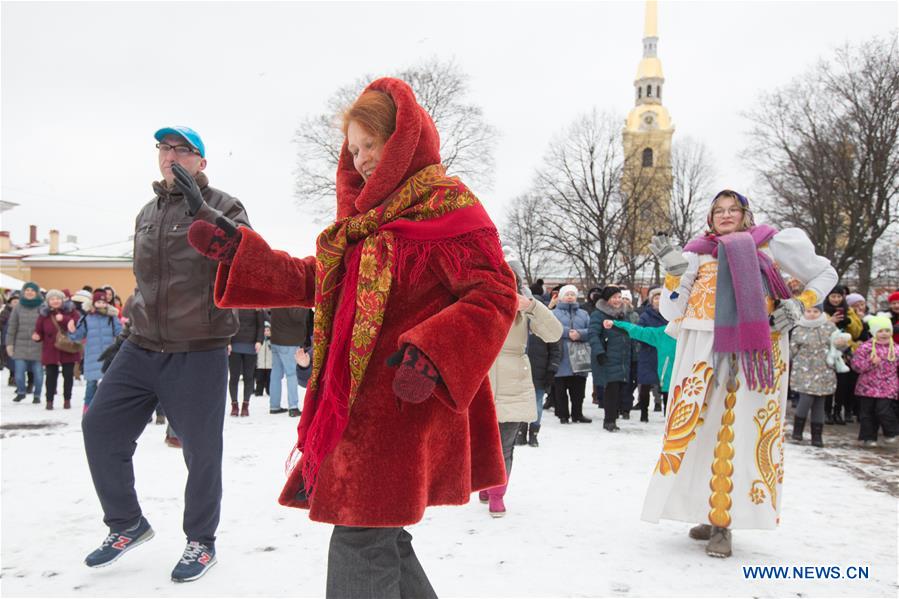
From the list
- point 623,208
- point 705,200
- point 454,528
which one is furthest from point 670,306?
point 705,200

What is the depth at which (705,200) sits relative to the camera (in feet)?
132

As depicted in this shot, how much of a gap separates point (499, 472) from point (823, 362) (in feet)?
23.9

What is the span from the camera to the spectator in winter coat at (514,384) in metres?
4.81

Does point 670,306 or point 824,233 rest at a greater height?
point 824,233

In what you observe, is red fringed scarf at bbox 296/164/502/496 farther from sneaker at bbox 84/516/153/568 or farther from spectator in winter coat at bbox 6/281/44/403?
spectator in winter coat at bbox 6/281/44/403

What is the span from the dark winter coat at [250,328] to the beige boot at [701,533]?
6.99m

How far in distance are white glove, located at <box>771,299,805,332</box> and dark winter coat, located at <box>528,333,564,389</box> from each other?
13.6 feet

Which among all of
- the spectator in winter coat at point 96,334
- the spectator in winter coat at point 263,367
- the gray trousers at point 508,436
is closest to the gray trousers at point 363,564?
the gray trousers at point 508,436

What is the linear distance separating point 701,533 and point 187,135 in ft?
12.5

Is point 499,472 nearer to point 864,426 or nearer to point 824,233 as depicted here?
point 864,426

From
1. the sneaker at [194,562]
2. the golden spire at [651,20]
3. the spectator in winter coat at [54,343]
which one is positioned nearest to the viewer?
the sneaker at [194,562]

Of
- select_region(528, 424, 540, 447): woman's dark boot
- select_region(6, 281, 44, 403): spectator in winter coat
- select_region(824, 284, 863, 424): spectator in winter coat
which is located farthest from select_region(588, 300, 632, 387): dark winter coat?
select_region(6, 281, 44, 403): spectator in winter coat

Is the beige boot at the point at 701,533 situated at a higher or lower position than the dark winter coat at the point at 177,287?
lower

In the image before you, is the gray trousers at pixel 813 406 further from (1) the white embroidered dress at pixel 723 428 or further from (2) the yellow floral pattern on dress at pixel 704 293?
(2) the yellow floral pattern on dress at pixel 704 293
